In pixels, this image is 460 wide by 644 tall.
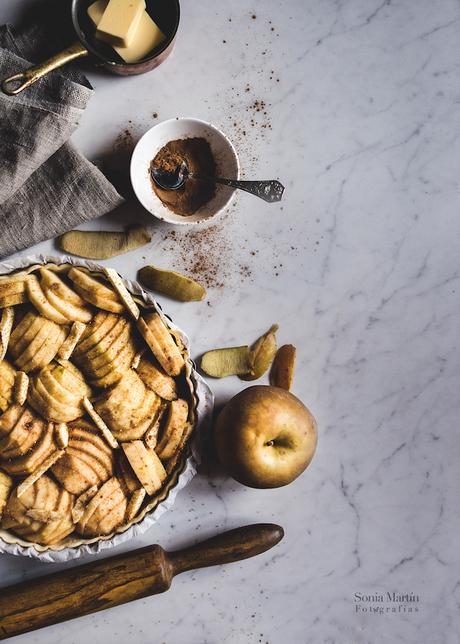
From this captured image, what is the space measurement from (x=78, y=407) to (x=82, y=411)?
2 centimetres

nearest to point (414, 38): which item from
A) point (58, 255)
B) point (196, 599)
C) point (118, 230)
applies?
point (118, 230)

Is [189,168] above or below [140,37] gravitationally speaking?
below

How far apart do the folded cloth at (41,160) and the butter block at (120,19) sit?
0.16 metres

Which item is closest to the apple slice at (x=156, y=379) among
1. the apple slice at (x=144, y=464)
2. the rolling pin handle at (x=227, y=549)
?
the apple slice at (x=144, y=464)

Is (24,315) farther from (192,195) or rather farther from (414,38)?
(414,38)

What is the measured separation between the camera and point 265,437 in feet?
5.16

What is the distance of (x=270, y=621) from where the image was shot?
183 cm

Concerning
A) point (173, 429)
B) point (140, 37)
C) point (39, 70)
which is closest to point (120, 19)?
point (140, 37)

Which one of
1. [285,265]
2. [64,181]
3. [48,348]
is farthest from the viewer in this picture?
[285,265]

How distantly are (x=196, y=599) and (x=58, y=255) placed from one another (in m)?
1.07

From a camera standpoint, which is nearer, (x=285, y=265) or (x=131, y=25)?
(x=131, y=25)

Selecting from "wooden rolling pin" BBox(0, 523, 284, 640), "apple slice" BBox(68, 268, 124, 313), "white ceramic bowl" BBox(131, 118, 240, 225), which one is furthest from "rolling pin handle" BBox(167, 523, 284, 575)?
"white ceramic bowl" BBox(131, 118, 240, 225)

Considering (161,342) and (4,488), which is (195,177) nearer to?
(161,342)

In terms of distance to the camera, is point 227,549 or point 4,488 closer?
point 4,488
